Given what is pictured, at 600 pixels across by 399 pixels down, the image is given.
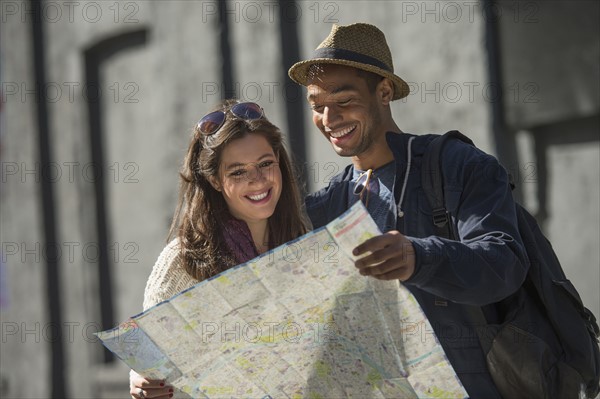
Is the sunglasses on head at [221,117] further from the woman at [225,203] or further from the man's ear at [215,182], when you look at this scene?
the man's ear at [215,182]

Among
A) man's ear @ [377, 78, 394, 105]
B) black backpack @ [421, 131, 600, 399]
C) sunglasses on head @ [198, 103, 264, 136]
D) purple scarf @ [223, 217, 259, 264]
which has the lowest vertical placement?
black backpack @ [421, 131, 600, 399]

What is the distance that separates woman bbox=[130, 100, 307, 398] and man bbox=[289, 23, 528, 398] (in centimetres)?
20

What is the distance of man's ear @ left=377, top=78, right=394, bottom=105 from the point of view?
132 inches

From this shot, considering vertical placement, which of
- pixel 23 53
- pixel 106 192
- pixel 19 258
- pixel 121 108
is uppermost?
pixel 23 53

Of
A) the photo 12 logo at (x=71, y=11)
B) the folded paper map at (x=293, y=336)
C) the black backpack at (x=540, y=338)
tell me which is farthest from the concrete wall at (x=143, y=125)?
the folded paper map at (x=293, y=336)

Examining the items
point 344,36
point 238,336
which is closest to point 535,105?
point 344,36

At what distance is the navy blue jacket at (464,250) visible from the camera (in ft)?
8.15

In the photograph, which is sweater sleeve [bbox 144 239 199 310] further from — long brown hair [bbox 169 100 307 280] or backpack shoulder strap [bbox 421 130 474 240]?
backpack shoulder strap [bbox 421 130 474 240]

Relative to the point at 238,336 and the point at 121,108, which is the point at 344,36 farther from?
the point at 121,108

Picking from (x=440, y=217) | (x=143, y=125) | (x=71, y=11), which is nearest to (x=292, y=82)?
(x=143, y=125)

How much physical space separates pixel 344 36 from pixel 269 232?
0.71 meters

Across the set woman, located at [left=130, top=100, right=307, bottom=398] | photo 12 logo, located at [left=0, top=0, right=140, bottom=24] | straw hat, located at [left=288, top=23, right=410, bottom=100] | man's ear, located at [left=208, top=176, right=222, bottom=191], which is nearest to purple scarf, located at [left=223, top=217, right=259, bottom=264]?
woman, located at [left=130, top=100, right=307, bottom=398]

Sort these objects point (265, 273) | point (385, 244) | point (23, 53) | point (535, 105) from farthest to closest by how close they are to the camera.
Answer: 1. point (23, 53)
2. point (535, 105)
3. point (265, 273)
4. point (385, 244)

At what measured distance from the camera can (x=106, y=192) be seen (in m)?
10.4
